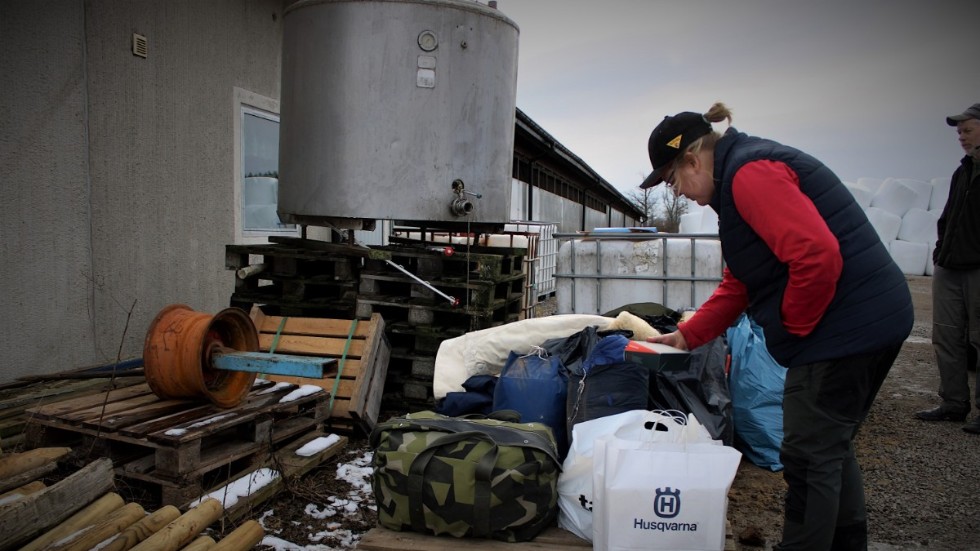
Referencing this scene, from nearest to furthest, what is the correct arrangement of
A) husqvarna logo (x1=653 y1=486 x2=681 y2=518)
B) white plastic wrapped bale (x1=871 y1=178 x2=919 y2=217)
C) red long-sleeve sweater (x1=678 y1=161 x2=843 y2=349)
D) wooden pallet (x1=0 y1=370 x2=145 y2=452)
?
red long-sleeve sweater (x1=678 y1=161 x2=843 y2=349)
husqvarna logo (x1=653 y1=486 x2=681 y2=518)
wooden pallet (x1=0 y1=370 x2=145 y2=452)
white plastic wrapped bale (x1=871 y1=178 x2=919 y2=217)

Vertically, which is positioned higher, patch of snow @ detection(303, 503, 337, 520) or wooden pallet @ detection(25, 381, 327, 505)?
wooden pallet @ detection(25, 381, 327, 505)

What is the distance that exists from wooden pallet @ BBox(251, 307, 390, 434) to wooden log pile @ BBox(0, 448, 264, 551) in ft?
5.31

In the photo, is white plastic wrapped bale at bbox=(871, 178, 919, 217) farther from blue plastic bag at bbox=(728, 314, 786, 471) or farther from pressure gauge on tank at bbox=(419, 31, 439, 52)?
pressure gauge on tank at bbox=(419, 31, 439, 52)

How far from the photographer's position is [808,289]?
2133mm

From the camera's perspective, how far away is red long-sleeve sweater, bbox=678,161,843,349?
2096 mm

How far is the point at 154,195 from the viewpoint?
5.90 meters

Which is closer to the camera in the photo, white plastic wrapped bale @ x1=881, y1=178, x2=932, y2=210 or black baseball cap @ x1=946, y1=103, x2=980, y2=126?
black baseball cap @ x1=946, y1=103, x2=980, y2=126

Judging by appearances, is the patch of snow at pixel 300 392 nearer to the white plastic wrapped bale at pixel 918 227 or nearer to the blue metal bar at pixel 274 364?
the blue metal bar at pixel 274 364

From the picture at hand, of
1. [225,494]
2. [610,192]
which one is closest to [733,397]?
[225,494]

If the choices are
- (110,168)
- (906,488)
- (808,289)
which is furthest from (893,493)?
(110,168)

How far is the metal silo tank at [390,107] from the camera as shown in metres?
5.07

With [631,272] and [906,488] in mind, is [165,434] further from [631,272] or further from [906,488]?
[631,272]

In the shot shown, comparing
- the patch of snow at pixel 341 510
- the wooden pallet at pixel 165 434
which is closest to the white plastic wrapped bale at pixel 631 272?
the patch of snow at pixel 341 510

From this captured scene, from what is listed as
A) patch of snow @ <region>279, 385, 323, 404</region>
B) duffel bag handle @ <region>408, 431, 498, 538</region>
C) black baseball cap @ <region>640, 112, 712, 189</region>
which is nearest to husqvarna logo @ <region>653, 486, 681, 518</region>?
duffel bag handle @ <region>408, 431, 498, 538</region>
